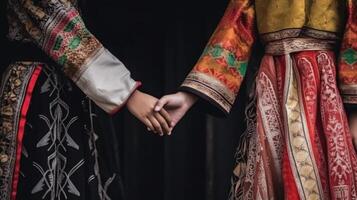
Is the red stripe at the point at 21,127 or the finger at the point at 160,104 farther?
the finger at the point at 160,104

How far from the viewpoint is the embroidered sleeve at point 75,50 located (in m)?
1.64

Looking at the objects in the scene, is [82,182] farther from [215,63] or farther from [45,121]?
[215,63]

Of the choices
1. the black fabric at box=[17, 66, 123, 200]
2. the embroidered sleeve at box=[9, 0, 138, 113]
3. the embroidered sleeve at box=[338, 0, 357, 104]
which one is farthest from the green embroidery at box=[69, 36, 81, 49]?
the embroidered sleeve at box=[338, 0, 357, 104]

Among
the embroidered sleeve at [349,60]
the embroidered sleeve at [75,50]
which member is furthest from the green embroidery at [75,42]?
the embroidered sleeve at [349,60]

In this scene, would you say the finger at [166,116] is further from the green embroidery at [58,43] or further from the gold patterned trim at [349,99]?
the gold patterned trim at [349,99]

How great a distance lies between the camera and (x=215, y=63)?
174cm

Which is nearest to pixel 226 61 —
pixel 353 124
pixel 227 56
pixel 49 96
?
pixel 227 56

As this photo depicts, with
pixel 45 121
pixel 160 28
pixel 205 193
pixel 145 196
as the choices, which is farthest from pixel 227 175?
pixel 45 121

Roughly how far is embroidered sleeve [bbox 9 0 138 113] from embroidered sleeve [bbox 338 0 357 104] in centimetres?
55

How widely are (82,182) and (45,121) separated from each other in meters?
0.19

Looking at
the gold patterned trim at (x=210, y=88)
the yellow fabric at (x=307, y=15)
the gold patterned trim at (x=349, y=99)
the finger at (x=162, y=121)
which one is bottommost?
the finger at (x=162, y=121)

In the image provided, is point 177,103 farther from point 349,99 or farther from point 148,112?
point 349,99

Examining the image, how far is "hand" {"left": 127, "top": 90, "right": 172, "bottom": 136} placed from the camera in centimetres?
170

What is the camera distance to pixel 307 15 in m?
1.68
